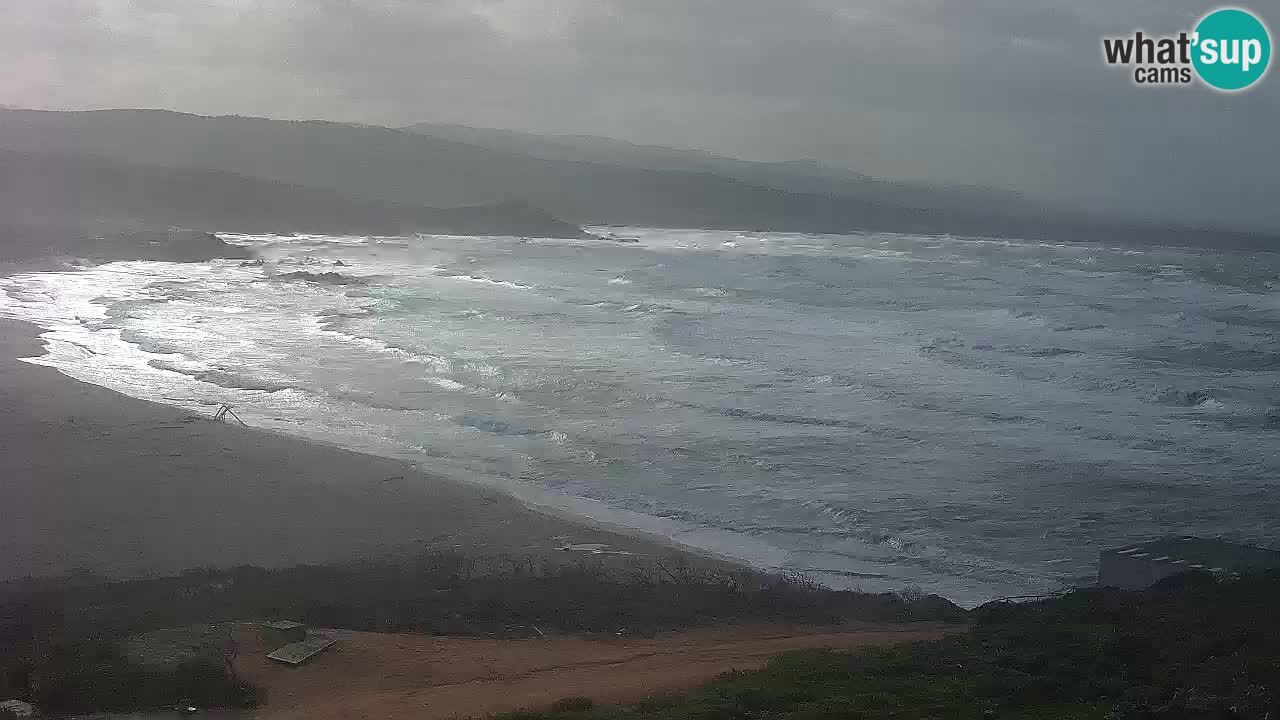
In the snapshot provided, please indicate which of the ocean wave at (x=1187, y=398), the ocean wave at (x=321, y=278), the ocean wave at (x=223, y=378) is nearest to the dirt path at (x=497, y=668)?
the ocean wave at (x=223, y=378)

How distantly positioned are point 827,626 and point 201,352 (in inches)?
810

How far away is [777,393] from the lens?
2464cm

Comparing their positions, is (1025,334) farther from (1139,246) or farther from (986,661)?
Result: (1139,246)

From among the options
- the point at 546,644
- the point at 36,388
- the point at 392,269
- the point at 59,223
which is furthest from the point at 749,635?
the point at 59,223

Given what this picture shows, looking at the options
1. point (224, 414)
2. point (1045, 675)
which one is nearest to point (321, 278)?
point (224, 414)

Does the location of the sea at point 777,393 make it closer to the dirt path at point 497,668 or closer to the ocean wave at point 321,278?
the ocean wave at point 321,278

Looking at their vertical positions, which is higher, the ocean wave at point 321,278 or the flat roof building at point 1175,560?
the ocean wave at point 321,278

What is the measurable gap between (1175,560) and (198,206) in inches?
2866

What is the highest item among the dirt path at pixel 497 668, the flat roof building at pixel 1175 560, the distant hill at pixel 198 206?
the distant hill at pixel 198 206

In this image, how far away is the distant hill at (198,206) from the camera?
6512cm

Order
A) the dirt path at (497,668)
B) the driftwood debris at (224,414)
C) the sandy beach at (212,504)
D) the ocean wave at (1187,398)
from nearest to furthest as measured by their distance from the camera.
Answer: the dirt path at (497,668), the sandy beach at (212,504), the driftwood debris at (224,414), the ocean wave at (1187,398)

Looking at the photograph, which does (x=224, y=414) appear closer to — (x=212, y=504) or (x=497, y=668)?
(x=212, y=504)

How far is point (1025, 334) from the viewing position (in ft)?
115

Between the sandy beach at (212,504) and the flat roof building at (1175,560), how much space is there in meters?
5.98
